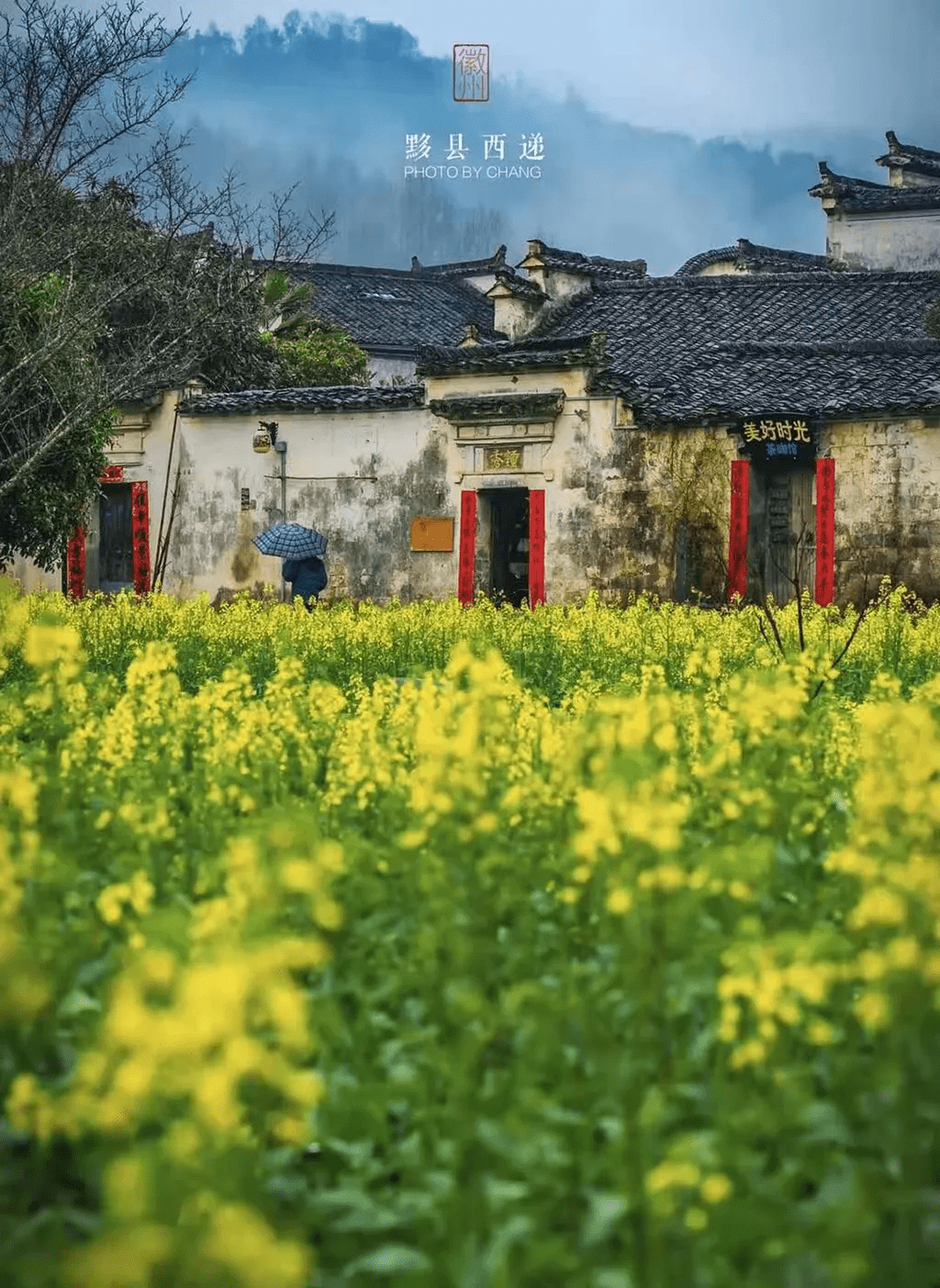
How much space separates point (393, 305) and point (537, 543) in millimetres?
22924

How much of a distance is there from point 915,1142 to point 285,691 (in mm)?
3897

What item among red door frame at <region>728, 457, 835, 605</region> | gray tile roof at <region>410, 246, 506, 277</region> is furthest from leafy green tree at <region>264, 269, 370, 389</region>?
red door frame at <region>728, 457, 835, 605</region>

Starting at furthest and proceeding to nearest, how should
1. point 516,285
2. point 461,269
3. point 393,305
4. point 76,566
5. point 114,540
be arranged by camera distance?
point 461,269 < point 393,305 < point 516,285 < point 114,540 < point 76,566

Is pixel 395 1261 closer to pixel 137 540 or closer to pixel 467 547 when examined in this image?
pixel 467 547

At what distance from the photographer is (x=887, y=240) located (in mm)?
37219

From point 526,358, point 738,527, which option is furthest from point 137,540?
point 738,527

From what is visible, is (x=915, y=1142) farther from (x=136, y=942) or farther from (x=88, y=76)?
(x=88, y=76)

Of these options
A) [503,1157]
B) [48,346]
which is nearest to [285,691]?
[503,1157]

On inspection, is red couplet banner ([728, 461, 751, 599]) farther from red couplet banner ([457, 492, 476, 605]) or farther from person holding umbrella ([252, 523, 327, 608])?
person holding umbrella ([252, 523, 327, 608])

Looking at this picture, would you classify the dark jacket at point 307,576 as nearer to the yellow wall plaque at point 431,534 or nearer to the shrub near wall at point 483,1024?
the yellow wall plaque at point 431,534

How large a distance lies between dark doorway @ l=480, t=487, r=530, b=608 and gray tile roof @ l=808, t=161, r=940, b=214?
1700 centimetres

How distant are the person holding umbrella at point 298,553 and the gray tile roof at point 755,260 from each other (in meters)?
19.9

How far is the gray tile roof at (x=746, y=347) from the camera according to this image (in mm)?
21844

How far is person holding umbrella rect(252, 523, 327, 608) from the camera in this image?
69.2ft
